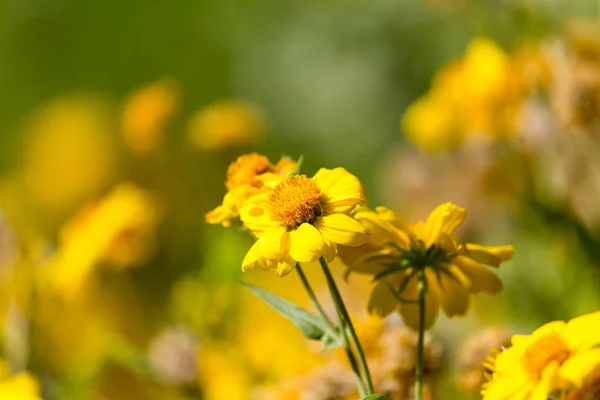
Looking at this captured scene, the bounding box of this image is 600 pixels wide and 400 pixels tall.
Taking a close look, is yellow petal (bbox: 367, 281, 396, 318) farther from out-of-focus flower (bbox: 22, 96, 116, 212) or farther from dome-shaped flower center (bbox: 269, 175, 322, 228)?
out-of-focus flower (bbox: 22, 96, 116, 212)

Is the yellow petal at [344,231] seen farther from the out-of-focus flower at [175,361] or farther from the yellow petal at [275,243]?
the out-of-focus flower at [175,361]

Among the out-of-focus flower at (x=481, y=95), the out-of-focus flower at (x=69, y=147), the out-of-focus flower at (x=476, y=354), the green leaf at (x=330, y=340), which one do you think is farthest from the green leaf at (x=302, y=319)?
the out-of-focus flower at (x=69, y=147)

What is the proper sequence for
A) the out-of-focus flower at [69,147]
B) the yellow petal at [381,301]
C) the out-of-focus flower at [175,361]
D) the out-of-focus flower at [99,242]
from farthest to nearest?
the out-of-focus flower at [69,147]
the out-of-focus flower at [99,242]
the out-of-focus flower at [175,361]
the yellow petal at [381,301]

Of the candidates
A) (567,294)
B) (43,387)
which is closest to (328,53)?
(567,294)

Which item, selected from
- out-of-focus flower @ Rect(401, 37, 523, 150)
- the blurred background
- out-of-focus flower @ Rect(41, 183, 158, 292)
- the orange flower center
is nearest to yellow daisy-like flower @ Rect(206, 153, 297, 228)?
the orange flower center

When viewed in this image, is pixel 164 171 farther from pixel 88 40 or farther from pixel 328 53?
pixel 88 40

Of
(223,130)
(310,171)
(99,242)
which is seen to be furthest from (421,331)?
(310,171)

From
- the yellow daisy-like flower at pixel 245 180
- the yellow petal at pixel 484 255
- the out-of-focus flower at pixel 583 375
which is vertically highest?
the yellow daisy-like flower at pixel 245 180

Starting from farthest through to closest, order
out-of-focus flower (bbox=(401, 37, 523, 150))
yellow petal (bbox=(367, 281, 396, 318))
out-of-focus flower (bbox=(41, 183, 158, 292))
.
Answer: out-of-focus flower (bbox=(401, 37, 523, 150)) < out-of-focus flower (bbox=(41, 183, 158, 292)) < yellow petal (bbox=(367, 281, 396, 318))
